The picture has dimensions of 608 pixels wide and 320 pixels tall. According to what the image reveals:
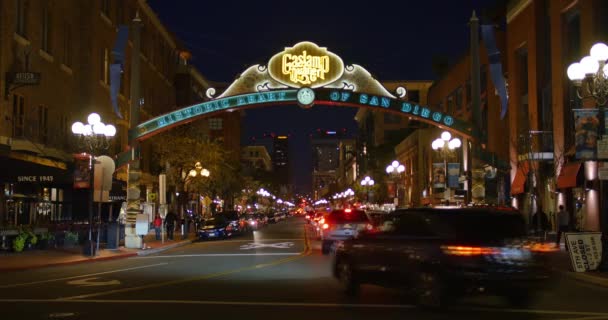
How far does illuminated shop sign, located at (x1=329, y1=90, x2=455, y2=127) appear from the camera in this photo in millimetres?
33594

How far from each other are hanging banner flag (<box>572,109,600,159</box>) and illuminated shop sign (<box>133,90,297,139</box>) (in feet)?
51.3

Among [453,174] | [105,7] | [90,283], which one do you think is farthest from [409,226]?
[105,7]

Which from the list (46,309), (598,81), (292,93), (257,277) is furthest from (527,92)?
(46,309)

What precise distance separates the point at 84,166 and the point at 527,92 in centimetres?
2572

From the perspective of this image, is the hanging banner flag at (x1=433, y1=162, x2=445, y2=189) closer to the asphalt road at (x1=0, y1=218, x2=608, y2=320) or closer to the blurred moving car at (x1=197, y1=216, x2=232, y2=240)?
the blurred moving car at (x1=197, y1=216, x2=232, y2=240)

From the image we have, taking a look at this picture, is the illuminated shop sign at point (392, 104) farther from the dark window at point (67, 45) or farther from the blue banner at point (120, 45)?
the dark window at point (67, 45)

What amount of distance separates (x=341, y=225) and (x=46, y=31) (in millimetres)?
18162

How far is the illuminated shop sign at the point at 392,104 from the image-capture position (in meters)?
33.6

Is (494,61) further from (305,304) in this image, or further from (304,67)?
(305,304)

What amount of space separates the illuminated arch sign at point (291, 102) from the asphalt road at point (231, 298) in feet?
42.0

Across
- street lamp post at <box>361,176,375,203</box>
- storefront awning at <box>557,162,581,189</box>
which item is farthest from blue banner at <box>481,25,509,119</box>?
street lamp post at <box>361,176,375,203</box>

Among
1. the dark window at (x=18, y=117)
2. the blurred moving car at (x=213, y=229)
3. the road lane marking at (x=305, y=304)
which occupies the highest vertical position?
the dark window at (x=18, y=117)

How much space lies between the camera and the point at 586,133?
Answer: 20156mm

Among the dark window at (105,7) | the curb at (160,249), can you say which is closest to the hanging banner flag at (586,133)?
the curb at (160,249)
